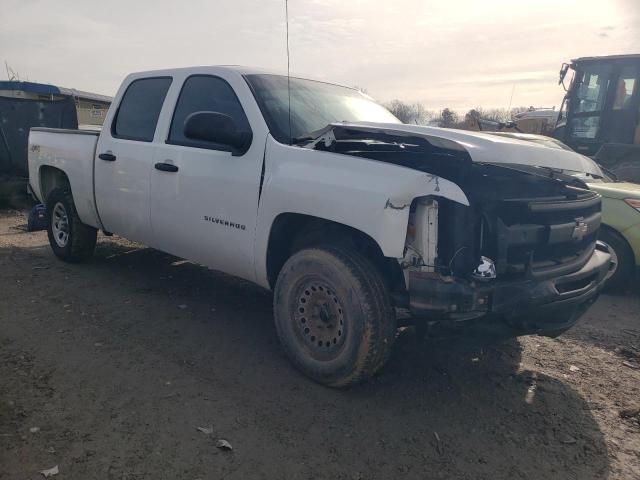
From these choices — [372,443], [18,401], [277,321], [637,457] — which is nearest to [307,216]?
[277,321]

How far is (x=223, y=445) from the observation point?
2645mm

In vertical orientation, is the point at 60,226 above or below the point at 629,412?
above

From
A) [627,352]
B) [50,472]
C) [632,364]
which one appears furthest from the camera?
[627,352]

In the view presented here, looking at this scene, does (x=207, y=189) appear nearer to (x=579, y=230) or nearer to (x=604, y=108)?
(x=579, y=230)

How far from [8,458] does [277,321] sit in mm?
1658

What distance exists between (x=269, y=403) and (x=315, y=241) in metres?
1.05

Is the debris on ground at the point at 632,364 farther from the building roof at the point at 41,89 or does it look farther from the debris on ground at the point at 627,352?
the building roof at the point at 41,89

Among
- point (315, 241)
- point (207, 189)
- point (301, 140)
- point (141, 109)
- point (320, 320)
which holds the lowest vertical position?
point (320, 320)

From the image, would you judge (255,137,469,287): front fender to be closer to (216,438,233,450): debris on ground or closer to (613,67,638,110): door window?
(216,438,233,450): debris on ground

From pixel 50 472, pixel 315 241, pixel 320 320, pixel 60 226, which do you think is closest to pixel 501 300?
pixel 320 320

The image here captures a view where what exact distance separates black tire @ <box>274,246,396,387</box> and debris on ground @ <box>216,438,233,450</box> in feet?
2.55

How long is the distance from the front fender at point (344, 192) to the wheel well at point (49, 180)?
362 cm

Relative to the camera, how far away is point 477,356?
3859 millimetres

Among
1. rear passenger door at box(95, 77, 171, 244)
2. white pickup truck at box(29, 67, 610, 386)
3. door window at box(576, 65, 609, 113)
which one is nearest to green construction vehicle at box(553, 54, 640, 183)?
door window at box(576, 65, 609, 113)
